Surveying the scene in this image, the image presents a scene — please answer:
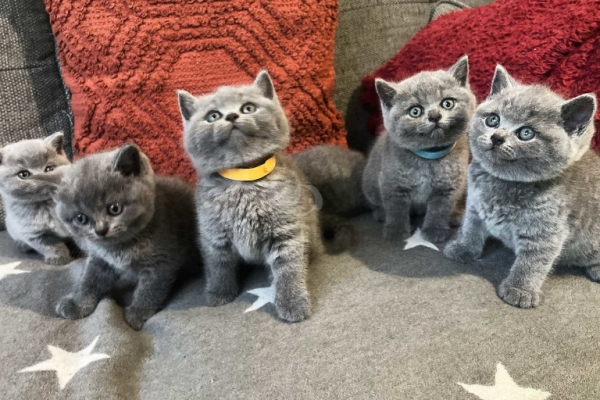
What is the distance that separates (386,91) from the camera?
118cm

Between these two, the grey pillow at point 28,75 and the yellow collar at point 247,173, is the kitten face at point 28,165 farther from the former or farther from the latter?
the yellow collar at point 247,173

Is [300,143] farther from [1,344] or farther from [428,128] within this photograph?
[1,344]

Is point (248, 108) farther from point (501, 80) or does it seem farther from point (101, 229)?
point (501, 80)

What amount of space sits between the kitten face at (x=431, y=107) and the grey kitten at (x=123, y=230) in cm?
63

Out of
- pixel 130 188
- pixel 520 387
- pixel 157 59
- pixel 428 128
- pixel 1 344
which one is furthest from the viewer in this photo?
pixel 157 59

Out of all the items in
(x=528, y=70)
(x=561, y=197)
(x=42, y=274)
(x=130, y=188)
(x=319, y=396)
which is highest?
(x=528, y=70)

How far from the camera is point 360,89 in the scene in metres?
1.56

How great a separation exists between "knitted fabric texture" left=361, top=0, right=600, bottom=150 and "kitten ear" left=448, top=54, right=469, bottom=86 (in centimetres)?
13

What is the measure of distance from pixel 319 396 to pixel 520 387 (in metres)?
0.33

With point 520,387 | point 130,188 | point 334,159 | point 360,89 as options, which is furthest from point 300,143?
point 520,387

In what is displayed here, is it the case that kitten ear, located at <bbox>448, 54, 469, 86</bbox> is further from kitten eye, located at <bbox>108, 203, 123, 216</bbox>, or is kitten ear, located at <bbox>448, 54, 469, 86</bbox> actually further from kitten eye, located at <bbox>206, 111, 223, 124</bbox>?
kitten eye, located at <bbox>108, 203, 123, 216</bbox>

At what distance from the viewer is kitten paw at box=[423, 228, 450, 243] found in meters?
1.20

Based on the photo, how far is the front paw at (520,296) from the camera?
92 centimetres

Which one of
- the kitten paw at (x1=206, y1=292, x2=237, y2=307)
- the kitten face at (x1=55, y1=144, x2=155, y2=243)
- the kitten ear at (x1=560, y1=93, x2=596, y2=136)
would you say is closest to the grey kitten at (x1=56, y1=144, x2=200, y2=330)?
the kitten face at (x1=55, y1=144, x2=155, y2=243)
